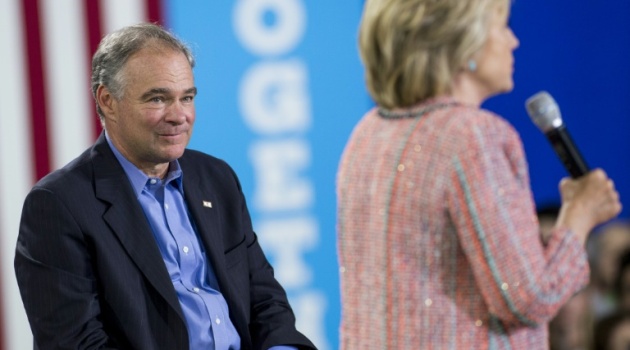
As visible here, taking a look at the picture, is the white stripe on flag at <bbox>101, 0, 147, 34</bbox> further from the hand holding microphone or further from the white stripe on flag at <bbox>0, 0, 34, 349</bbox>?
the hand holding microphone

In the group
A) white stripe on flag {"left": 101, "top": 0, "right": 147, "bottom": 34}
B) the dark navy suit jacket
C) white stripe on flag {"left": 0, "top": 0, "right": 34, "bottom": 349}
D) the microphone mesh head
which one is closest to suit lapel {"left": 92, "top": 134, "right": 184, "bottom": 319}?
the dark navy suit jacket

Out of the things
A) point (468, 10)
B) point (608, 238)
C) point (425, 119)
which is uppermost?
point (468, 10)

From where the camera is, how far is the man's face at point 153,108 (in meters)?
2.40

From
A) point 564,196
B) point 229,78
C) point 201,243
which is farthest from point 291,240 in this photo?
point 564,196

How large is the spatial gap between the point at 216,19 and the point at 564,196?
2616mm

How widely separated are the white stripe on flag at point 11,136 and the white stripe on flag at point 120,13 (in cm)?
31

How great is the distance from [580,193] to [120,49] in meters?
1.15

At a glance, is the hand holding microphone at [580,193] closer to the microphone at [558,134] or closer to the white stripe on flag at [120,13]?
the microphone at [558,134]

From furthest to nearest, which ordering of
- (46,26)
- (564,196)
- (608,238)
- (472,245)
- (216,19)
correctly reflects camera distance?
(608,238)
(216,19)
(46,26)
(564,196)
(472,245)

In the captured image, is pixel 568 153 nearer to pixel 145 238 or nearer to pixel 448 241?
pixel 448 241

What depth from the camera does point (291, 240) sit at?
14.2 ft

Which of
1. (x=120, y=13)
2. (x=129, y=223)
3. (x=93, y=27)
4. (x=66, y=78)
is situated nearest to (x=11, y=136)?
(x=66, y=78)

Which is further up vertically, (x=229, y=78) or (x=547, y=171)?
(x=229, y=78)

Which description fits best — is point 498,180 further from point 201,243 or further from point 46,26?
point 46,26
